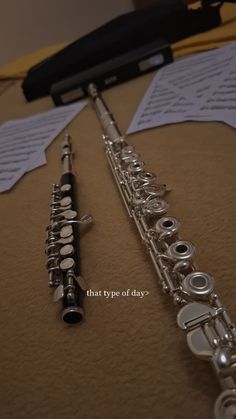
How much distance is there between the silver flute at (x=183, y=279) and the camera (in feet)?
1.03

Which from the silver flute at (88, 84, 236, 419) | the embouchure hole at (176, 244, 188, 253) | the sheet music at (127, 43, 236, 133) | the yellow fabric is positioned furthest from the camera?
the yellow fabric

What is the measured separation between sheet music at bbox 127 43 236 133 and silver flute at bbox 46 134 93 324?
298mm

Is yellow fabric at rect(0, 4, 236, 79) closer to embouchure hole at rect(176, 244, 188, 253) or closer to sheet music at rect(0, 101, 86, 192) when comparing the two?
sheet music at rect(0, 101, 86, 192)

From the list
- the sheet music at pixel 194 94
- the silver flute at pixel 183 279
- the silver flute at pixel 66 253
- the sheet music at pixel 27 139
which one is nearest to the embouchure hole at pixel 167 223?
the silver flute at pixel 183 279

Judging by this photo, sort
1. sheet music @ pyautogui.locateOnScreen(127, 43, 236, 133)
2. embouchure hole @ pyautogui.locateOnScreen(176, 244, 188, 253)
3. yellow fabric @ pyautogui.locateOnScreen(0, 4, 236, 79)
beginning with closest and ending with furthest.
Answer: embouchure hole @ pyautogui.locateOnScreen(176, 244, 188, 253), sheet music @ pyautogui.locateOnScreen(127, 43, 236, 133), yellow fabric @ pyautogui.locateOnScreen(0, 4, 236, 79)

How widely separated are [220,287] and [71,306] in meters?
0.19

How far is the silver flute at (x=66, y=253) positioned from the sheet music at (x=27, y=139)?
200 millimetres

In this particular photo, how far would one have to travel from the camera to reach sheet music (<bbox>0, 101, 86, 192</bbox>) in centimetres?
86

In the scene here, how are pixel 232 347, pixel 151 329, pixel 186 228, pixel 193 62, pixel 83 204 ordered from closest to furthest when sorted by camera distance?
pixel 232 347 < pixel 151 329 < pixel 186 228 < pixel 83 204 < pixel 193 62

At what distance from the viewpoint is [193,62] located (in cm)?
106

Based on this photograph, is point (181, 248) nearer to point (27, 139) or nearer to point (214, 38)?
point (27, 139)

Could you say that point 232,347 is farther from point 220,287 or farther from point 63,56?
point 63,56

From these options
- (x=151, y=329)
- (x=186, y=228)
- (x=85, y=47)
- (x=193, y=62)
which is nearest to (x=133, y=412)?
(x=151, y=329)

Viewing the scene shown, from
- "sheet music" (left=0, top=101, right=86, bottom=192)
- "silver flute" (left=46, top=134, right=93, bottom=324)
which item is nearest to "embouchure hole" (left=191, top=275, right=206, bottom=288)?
"silver flute" (left=46, top=134, right=93, bottom=324)
